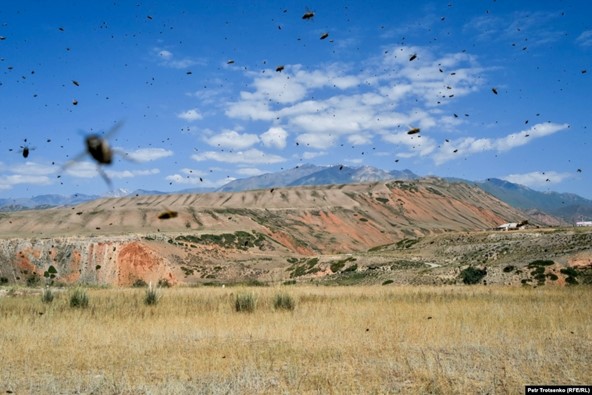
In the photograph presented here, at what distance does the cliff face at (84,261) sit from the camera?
5775 centimetres

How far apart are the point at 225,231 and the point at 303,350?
78262 millimetres

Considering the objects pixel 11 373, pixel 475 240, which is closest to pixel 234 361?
pixel 11 373

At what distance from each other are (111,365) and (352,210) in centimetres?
12928

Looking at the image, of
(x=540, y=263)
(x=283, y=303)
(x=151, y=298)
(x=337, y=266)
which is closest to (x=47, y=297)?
(x=151, y=298)

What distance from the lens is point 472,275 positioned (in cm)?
3956

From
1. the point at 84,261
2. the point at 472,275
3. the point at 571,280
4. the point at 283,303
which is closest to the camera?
the point at 283,303

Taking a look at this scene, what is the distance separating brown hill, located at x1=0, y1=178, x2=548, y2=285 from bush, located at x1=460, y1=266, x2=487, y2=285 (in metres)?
22.6

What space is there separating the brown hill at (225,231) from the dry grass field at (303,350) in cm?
408

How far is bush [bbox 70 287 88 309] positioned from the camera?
20.9 metres

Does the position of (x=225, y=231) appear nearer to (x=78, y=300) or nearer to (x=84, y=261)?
(x=84, y=261)

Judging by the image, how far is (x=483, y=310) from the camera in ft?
56.7

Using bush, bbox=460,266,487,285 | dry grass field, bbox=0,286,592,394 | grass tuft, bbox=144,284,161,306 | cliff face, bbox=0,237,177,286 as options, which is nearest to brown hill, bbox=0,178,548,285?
cliff face, bbox=0,237,177,286

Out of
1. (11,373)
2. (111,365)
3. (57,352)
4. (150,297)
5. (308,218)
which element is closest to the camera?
(11,373)

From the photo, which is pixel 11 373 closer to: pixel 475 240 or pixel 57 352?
pixel 57 352
